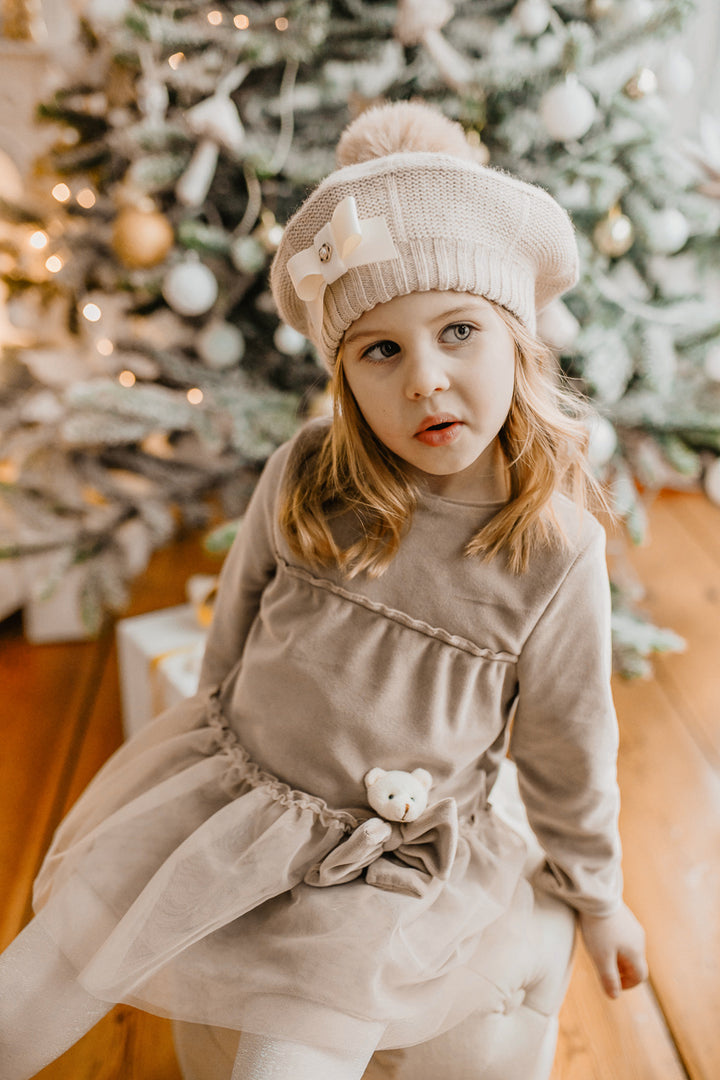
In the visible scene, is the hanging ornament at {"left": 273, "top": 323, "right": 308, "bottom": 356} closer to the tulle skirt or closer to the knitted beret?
the knitted beret

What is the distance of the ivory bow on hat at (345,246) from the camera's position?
0.60 metres

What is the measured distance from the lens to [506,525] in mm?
712

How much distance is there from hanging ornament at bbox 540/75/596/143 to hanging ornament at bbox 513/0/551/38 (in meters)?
0.08

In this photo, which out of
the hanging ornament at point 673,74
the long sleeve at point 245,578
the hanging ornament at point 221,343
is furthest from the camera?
the hanging ornament at point 221,343

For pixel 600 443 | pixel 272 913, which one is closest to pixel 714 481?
pixel 600 443

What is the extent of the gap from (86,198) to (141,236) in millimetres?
234

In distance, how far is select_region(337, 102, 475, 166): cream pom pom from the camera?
0.65 meters

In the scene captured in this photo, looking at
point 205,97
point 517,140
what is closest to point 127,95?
point 205,97

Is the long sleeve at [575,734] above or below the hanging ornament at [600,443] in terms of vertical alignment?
below

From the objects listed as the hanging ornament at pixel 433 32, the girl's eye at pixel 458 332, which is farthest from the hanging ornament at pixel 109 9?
the girl's eye at pixel 458 332

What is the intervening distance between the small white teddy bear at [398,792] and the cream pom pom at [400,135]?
52 centimetres

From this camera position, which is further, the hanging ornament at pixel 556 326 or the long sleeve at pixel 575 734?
the hanging ornament at pixel 556 326

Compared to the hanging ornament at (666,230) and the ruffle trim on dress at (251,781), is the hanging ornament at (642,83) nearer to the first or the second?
the hanging ornament at (666,230)

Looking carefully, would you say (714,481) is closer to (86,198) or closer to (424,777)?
(424,777)
